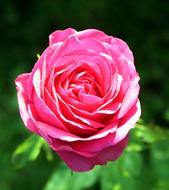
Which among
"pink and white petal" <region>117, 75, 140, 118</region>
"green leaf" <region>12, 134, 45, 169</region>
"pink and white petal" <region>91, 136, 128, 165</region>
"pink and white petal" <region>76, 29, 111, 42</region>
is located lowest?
"green leaf" <region>12, 134, 45, 169</region>

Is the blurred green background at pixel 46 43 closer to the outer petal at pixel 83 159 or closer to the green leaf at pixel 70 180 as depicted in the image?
the green leaf at pixel 70 180

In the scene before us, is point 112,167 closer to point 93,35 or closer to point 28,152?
point 28,152

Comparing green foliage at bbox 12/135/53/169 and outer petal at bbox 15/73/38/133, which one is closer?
outer petal at bbox 15/73/38/133

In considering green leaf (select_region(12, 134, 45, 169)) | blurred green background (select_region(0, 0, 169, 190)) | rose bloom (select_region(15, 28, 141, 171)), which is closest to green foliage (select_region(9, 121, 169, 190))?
green leaf (select_region(12, 134, 45, 169))

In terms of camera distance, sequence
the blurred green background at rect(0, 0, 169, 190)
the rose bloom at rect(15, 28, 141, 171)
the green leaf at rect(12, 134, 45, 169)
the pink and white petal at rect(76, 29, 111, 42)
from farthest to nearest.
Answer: the blurred green background at rect(0, 0, 169, 190), the green leaf at rect(12, 134, 45, 169), the pink and white petal at rect(76, 29, 111, 42), the rose bloom at rect(15, 28, 141, 171)

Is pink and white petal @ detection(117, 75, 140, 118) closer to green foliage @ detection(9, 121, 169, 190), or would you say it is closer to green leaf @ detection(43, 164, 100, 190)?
green foliage @ detection(9, 121, 169, 190)

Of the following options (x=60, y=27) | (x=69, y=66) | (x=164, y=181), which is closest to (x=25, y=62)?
(x=60, y=27)

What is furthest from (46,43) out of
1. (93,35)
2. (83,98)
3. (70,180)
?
(83,98)
